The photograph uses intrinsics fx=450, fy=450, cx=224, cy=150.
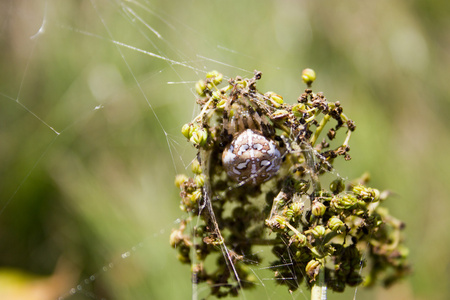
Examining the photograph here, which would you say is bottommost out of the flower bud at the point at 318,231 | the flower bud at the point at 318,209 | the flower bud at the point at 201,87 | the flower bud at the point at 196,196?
the flower bud at the point at 318,231

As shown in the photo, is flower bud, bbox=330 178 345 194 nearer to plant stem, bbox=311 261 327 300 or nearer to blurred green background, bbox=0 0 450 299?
plant stem, bbox=311 261 327 300

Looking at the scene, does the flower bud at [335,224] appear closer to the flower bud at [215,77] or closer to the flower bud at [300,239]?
the flower bud at [300,239]

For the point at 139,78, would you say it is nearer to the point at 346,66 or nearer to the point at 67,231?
the point at 67,231

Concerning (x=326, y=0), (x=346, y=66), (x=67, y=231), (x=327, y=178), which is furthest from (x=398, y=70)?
(x=67, y=231)

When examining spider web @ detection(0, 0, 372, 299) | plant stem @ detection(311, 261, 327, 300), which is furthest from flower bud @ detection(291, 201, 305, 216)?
spider web @ detection(0, 0, 372, 299)

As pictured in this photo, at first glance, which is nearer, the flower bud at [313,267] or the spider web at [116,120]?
the flower bud at [313,267]

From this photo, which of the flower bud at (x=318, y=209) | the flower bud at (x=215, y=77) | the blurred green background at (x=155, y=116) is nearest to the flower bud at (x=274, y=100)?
the flower bud at (x=215, y=77)

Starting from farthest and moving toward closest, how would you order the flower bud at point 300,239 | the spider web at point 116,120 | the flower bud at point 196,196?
the spider web at point 116,120, the flower bud at point 196,196, the flower bud at point 300,239
